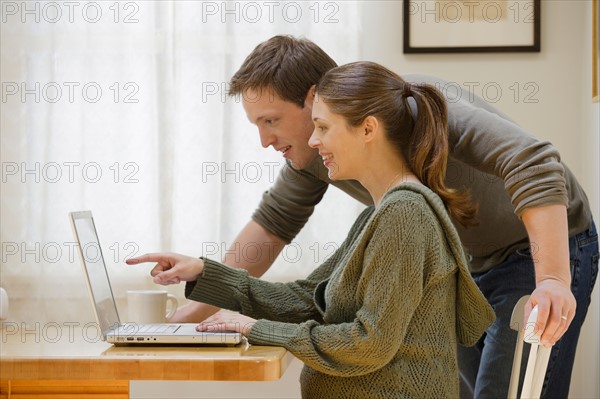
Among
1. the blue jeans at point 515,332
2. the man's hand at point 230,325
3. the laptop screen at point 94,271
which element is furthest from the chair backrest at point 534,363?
the laptop screen at point 94,271

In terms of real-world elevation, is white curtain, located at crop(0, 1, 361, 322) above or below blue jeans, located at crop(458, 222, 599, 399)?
above

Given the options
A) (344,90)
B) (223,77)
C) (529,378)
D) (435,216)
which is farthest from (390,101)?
(223,77)

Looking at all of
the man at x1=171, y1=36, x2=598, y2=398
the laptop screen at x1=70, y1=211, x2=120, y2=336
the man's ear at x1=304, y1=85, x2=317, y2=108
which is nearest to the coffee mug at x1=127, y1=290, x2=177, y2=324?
the laptop screen at x1=70, y1=211, x2=120, y2=336

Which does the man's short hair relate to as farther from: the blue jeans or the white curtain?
the white curtain

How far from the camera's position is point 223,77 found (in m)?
2.60

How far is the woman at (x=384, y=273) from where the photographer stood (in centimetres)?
134

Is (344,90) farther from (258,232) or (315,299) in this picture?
(258,232)

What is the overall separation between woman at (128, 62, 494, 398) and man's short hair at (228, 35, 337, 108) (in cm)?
20

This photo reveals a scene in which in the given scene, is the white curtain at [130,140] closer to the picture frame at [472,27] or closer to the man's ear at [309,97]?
the picture frame at [472,27]

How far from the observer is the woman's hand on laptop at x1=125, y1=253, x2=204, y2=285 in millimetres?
1620

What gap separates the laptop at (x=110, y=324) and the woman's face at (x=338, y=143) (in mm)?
360

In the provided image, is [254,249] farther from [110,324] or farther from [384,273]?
[384,273]

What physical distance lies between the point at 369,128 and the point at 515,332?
575 mm

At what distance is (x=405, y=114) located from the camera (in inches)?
60.7
